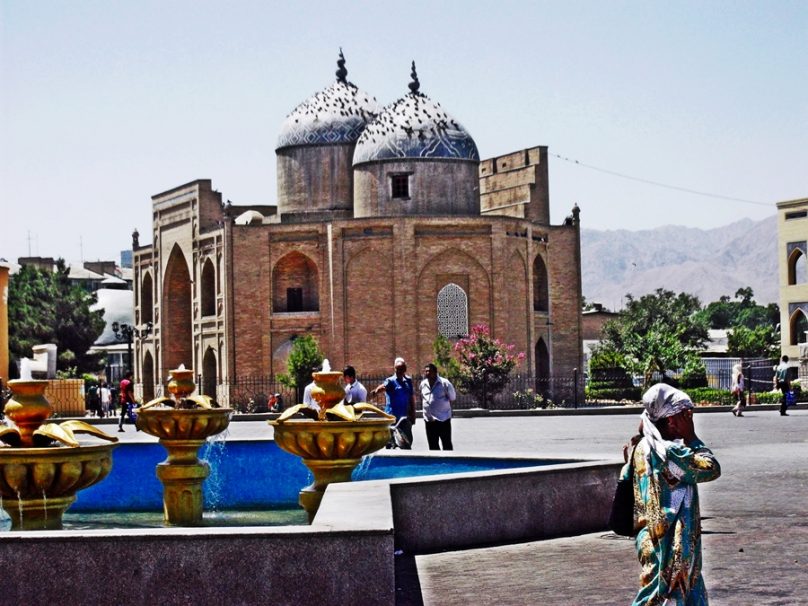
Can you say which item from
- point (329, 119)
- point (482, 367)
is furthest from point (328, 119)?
point (482, 367)

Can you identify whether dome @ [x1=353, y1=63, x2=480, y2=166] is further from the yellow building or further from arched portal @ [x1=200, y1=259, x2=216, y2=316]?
the yellow building

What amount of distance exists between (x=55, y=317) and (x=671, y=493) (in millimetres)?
63269

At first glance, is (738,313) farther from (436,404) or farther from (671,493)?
(671,493)

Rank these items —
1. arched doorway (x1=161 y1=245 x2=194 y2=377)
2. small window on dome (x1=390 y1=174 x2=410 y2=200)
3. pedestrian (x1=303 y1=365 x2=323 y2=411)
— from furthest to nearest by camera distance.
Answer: arched doorway (x1=161 y1=245 x2=194 y2=377) < small window on dome (x1=390 y1=174 x2=410 y2=200) < pedestrian (x1=303 y1=365 x2=323 y2=411)

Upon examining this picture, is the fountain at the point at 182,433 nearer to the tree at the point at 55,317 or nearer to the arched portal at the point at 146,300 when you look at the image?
the arched portal at the point at 146,300

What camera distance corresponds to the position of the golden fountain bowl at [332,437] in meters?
10.1

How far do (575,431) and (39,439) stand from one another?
1823 centimetres

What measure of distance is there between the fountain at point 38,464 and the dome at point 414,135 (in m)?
39.3

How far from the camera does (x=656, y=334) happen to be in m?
48.6

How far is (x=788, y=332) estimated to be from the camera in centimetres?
5753

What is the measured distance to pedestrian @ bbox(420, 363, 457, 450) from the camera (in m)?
15.1

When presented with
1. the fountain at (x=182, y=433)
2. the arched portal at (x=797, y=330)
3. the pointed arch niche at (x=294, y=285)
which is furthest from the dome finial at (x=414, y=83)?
the fountain at (x=182, y=433)

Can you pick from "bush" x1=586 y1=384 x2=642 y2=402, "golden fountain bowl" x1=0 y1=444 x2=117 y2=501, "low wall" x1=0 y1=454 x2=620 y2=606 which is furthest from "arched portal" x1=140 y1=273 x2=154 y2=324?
"low wall" x1=0 y1=454 x2=620 y2=606

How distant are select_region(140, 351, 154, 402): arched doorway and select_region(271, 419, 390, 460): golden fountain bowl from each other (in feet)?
149
